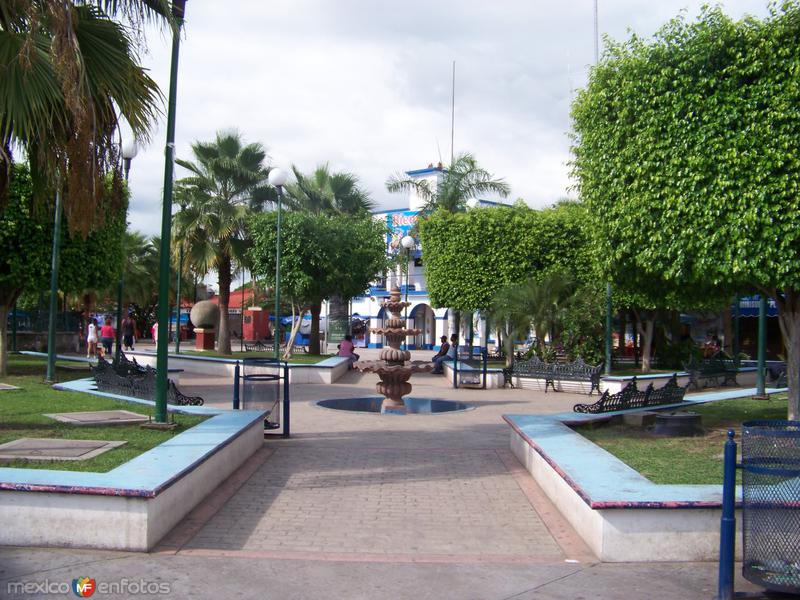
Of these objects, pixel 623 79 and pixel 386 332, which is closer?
pixel 623 79

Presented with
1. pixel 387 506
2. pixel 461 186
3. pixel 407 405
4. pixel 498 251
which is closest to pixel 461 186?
pixel 461 186

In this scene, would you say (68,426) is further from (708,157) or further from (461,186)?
(461,186)

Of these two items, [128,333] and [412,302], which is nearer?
[128,333]

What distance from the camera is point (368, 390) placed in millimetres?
19734

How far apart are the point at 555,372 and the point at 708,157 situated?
38.9ft

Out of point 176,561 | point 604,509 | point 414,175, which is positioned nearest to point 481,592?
point 604,509

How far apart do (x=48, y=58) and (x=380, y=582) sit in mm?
6220

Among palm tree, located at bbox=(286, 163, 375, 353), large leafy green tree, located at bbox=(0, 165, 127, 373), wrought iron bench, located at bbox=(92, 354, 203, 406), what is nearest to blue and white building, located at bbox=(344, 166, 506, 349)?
palm tree, located at bbox=(286, 163, 375, 353)

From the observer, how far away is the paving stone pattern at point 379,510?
19.6ft

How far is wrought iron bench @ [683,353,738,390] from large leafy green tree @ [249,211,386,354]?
41.0 feet

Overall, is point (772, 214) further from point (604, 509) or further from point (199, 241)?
point (199, 241)

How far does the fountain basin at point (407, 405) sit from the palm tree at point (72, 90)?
28.0 ft

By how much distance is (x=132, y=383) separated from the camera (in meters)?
12.5

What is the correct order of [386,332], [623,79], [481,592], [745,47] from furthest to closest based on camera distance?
[386,332], [623,79], [745,47], [481,592]
